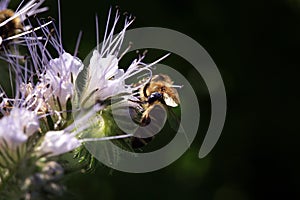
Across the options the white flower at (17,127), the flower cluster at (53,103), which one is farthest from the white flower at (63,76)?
the white flower at (17,127)

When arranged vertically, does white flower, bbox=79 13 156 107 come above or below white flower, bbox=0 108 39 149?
above

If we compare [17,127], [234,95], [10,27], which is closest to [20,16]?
[10,27]

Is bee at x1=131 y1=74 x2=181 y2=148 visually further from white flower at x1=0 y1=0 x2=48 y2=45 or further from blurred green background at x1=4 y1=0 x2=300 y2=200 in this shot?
blurred green background at x1=4 y1=0 x2=300 y2=200

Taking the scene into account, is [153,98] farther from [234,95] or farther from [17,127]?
[234,95]

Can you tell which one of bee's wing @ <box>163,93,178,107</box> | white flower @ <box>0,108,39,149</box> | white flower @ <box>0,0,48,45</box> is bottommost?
white flower @ <box>0,108,39,149</box>

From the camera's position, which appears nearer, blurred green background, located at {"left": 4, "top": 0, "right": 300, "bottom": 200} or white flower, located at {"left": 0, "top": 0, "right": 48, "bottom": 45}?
white flower, located at {"left": 0, "top": 0, "right": 48, "bottom": 45}

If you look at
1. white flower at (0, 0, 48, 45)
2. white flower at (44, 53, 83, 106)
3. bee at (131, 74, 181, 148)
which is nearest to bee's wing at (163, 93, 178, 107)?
bee at (131, 74, 181, 148)

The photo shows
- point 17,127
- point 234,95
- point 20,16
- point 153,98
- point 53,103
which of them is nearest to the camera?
point 17,127

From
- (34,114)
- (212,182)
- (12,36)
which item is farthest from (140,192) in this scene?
(34,114)
